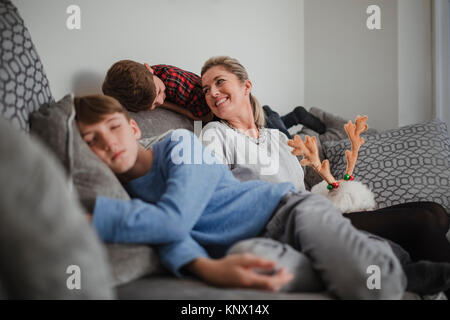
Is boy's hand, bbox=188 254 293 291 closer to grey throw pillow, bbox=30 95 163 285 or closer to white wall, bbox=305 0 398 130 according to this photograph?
grey throw pillow, bbox=30 95 163 285

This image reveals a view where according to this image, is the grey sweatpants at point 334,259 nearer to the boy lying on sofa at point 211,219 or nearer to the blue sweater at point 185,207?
the boy lying on sofa at point 211,219

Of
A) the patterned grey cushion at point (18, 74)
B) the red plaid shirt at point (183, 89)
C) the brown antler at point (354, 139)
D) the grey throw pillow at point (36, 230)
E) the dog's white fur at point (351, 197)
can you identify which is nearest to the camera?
the grey throw pillow at point (36, 230)

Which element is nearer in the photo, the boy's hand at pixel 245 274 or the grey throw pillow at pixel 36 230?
the grey throw pillow at pixel 36 230

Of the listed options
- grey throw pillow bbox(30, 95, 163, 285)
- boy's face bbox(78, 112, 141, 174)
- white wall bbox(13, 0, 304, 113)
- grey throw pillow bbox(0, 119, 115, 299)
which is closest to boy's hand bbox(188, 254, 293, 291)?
grey throw pillow bbox(30, 95, 163, 285)

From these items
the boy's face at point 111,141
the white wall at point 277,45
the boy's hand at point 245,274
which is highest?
the white wall at point 277,45

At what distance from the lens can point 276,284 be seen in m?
0.81

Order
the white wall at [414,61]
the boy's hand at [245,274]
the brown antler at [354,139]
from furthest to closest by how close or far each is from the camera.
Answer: the white wall at [414,61]
the brown antler at [354,139]
the boy's hand at [245,274]

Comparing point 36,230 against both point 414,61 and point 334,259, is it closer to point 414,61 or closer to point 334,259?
point 334,259

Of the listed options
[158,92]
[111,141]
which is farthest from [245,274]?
[158,92]

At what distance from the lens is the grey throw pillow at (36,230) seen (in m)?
0.59

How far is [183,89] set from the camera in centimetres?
182

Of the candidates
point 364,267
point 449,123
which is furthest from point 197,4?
point 364,267

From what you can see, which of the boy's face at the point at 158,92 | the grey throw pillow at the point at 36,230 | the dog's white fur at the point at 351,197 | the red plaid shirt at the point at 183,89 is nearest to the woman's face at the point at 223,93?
the red plaid shirt at the point at 183,89
